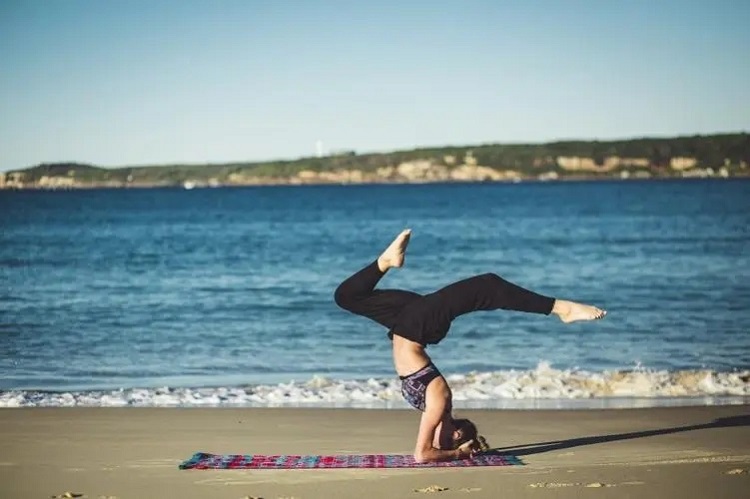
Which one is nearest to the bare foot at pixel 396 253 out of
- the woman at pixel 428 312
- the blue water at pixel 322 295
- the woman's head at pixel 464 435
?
the woman at pixel 428 312

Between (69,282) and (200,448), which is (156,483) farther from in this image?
(69,282)

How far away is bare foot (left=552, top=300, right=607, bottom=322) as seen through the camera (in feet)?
24.5

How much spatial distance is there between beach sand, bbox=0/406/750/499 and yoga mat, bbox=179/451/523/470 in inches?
5.5

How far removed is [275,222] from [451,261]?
37.3 meters

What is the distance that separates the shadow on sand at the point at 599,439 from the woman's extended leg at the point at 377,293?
5.58 feet

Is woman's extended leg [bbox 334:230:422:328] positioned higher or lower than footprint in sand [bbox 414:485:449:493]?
higher

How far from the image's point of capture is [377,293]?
8039mm

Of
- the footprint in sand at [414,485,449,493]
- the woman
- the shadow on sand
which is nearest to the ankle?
the woman

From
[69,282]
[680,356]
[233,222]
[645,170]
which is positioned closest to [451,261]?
[69,282]

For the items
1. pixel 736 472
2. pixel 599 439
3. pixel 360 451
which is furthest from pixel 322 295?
pixel 736 472

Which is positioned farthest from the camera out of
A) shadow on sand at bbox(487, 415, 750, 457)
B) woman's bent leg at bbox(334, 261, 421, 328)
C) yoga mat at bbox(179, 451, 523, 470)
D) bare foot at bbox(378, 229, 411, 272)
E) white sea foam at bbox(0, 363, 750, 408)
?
white sea foam at bbox(0, 363, 750, 408)

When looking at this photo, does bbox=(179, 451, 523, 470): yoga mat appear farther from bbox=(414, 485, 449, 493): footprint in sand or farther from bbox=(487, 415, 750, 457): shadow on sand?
bbox=(414, 485, 449, 493): footprint in sand

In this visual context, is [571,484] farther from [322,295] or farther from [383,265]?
[322,295]

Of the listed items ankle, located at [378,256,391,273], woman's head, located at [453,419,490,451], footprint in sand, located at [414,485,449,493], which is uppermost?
ankle, located at [378,256,391,273]
